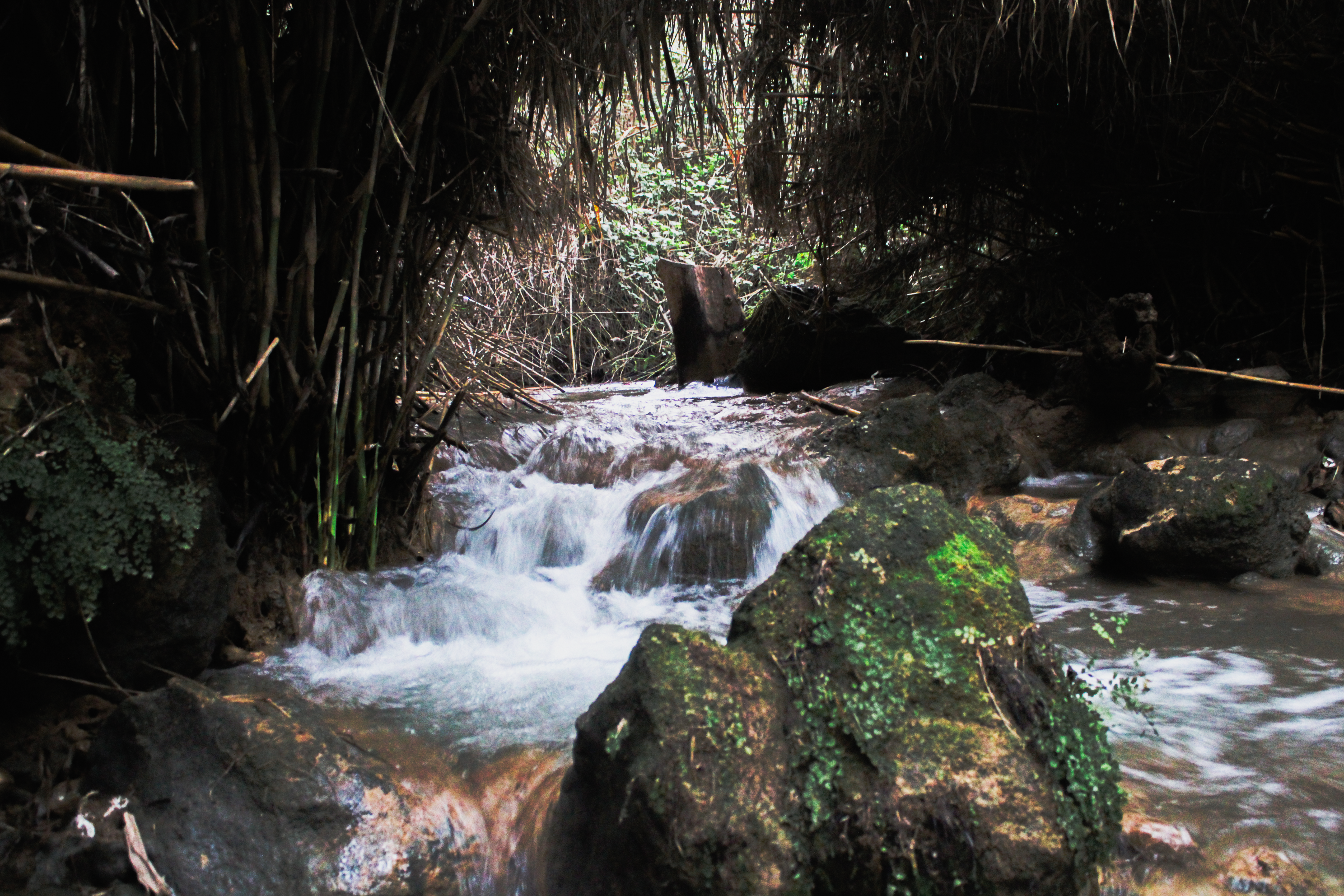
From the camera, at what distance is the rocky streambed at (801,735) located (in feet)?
5.71

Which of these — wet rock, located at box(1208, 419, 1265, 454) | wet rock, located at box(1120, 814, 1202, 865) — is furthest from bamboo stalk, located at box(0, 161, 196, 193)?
wet rock, located at box(1208, 419, 1265, 454)

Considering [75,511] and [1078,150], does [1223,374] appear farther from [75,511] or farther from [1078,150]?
[75,511]

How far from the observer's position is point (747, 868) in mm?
1667

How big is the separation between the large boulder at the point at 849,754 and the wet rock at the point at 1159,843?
0.52 feet

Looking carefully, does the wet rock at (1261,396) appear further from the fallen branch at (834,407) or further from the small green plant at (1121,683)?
the small green plant at (1121,683)

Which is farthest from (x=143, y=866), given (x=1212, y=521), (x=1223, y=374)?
(x=1223, y=374)

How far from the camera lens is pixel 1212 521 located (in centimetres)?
388

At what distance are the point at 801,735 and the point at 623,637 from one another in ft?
6.52

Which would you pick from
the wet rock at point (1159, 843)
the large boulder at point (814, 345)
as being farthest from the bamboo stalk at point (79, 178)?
the large boulder at point (814, 345)

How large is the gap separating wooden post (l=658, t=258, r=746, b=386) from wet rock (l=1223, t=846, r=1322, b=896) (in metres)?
8.24

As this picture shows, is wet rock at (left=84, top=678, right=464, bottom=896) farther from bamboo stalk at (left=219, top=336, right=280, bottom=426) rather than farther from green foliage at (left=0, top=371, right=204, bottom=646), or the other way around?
bamboo stalk at (left=219, top=336, right=280, bottom=426)

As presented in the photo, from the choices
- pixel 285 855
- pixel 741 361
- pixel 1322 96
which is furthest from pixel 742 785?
pixel 741 361

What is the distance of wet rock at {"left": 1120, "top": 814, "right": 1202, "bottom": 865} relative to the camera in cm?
192

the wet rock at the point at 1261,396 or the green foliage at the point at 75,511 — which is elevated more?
the wet rock at the point at 1261,396
